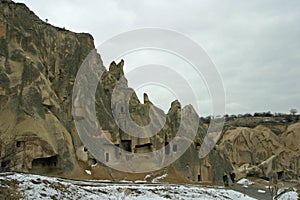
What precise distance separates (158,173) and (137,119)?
8304 mm

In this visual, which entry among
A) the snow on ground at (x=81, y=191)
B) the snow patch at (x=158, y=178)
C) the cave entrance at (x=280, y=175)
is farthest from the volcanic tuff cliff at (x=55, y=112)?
the cave entrance at (x=280, y=175)

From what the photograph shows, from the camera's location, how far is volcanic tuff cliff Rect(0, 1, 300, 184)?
31578 mm

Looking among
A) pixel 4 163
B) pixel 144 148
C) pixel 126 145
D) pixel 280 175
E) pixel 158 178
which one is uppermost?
pixel 126 145

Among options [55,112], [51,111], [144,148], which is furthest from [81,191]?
[144,148]

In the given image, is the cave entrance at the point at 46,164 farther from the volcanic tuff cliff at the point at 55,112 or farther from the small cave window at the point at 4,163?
the small cave window at the point at 4,163

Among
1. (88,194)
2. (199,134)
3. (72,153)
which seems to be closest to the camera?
(88,194)

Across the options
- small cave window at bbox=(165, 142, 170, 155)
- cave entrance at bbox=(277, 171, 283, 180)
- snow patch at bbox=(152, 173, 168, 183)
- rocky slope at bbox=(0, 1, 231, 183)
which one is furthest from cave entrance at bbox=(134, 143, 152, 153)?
cave entrance at bbox=(277, 171, 283, 180)

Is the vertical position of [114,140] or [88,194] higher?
[114,140]

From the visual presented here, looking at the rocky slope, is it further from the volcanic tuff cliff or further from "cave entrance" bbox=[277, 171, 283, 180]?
"cave entrance" bbox=[277, 171, 283, 180]

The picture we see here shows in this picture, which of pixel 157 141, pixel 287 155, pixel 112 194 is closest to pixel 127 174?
pixel 157 141

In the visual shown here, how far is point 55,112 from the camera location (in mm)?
37344

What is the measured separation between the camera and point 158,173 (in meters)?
44.7

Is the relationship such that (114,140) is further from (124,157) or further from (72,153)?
→ (72,153)

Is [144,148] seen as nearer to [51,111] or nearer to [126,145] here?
[126,145]
